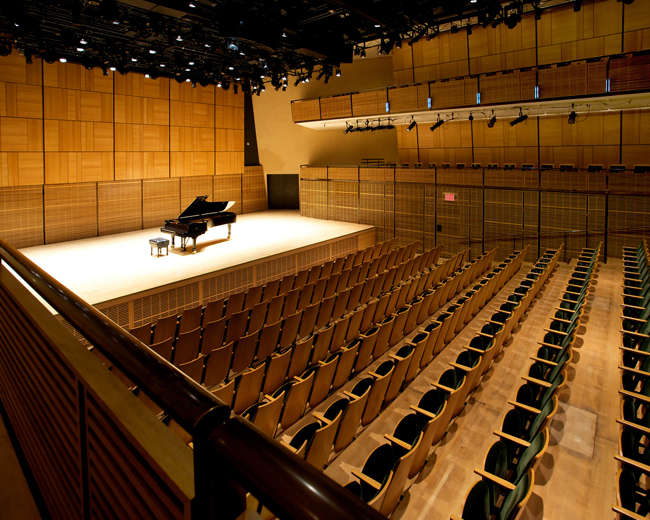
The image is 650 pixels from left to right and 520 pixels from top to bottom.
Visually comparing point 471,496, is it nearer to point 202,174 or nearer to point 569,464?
point 569,464

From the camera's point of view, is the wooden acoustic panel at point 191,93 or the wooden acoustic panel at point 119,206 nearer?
the wooden acoustic panel at point 119,206

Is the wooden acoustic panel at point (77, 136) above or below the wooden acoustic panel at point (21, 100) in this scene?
below

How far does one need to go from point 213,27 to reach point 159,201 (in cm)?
417

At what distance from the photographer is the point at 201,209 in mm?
7781

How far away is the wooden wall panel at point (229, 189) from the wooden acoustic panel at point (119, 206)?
6.67ft

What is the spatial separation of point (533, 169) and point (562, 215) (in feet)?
3.17

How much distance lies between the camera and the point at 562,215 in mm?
7586

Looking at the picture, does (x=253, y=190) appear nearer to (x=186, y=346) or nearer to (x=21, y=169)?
(x=21, y=169)

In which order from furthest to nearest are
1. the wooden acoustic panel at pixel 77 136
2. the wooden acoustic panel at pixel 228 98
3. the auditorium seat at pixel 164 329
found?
the wooden acoustic panel at pixel 228 98 < the wooden acoustic panel at pixel 77 136 < the auditorium seat at pixel 164 329

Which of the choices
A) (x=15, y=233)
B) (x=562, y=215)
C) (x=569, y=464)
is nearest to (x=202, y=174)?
(x=15, y=233)

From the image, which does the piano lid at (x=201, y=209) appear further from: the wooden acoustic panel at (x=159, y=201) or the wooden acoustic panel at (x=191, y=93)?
the wooden acoustic panel at (x=191, y=93)

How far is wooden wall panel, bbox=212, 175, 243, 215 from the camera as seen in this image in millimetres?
10758

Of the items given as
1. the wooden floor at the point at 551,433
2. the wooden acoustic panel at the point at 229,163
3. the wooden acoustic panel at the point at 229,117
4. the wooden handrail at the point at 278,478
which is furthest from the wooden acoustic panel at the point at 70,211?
the wooden handrail at the point at 278,478

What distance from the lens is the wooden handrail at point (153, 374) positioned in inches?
15.8
